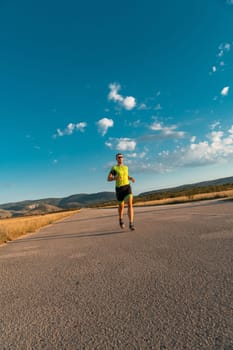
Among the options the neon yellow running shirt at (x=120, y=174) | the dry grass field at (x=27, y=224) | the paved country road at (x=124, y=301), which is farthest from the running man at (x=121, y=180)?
the dry grass field at (x=27, y=224)

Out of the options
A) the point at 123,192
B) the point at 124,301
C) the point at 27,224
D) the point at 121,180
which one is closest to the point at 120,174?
the point at 121,180

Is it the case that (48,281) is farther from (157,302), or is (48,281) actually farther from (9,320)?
(157,302)

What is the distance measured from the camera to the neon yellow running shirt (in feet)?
26.7

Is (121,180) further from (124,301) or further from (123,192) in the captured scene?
(124,301)

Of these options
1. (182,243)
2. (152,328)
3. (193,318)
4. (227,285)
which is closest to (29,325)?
(152,328)

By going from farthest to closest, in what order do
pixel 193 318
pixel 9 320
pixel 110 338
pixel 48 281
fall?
1. pixel 48 281
2. pixel 9 320
3. pixel 193 318
4. pixel 110 338

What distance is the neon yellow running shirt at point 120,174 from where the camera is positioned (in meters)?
8.13

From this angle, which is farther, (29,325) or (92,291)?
(92,291)

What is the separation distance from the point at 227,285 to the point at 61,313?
164 cm

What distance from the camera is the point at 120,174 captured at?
8.16m

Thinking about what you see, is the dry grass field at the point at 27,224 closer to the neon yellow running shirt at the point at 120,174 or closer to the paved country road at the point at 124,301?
the neon yellow running shirt at the point at 120,174

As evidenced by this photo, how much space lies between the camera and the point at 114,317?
213 cm

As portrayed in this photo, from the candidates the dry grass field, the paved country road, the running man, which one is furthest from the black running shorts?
the dry grass field

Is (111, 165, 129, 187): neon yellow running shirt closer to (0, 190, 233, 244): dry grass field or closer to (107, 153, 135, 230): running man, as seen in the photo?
(107, 153, 135, 230): running man
